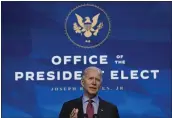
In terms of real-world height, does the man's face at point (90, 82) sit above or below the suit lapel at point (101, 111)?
above

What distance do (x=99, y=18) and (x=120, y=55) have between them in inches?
8.2

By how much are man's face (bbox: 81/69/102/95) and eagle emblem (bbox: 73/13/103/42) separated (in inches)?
7.4

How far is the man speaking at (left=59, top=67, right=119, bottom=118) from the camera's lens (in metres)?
2.80

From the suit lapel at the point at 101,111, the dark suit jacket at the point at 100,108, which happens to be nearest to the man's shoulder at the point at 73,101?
the dark suit jacket at the point at 100,108

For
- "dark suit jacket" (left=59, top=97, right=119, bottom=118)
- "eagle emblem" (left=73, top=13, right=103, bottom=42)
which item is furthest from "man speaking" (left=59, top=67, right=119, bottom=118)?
"eagle emblem" (left=73, top=13, right=103, bottom=42)

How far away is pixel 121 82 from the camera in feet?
9.34

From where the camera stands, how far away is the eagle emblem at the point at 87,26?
2.86 m

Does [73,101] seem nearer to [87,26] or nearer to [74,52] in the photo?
[74,52]

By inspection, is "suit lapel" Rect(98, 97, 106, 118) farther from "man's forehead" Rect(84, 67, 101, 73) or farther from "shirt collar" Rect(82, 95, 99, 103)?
"man's forehead" Rect(84, 67, 101, 73)

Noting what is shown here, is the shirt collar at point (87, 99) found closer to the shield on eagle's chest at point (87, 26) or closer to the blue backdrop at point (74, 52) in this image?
the blue backdrop at point (74, 52)

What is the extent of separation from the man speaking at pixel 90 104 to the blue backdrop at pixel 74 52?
3 cm

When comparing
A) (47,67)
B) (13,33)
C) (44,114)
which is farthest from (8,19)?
(44,114)

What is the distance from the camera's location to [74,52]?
9.36ft

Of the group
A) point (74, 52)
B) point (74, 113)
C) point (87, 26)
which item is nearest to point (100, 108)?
point (74, 113)
